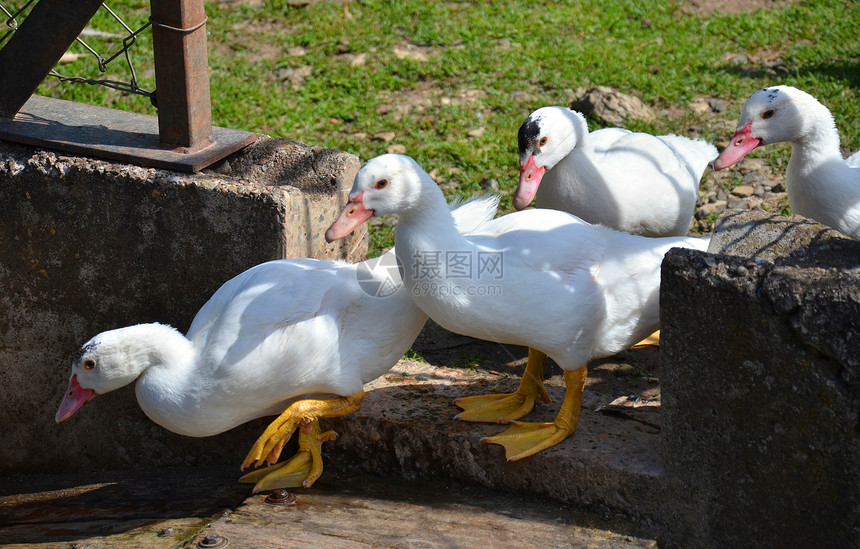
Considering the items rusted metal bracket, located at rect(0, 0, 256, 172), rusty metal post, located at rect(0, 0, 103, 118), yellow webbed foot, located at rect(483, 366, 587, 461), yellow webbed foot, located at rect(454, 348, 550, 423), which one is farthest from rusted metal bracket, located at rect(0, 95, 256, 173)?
yellow webbed foot, located at rect(483, 366, 587, 461)

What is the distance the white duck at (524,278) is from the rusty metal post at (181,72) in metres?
1.06

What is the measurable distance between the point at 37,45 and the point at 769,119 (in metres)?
3.20

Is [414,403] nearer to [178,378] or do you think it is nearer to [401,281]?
[401,281]

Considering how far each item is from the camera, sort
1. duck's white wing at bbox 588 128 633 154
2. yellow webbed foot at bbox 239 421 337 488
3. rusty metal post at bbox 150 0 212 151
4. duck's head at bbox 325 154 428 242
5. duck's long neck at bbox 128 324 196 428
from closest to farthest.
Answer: duck's head at bbox 325 154 428 242 < duck's long neck at bbox 128 324 196 428 < yellow webbed foot at bbox 239 421 337 488 < rusty metal post at bbox 150 0 212 151 < duck's white wing at bbox 588 128 633 154

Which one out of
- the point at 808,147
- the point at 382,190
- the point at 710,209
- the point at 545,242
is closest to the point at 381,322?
the point at 382,190

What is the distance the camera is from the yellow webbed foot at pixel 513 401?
3486 millimetres

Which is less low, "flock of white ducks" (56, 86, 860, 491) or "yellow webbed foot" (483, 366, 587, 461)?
"flock of white ducks" (56, 86, 860, 491)

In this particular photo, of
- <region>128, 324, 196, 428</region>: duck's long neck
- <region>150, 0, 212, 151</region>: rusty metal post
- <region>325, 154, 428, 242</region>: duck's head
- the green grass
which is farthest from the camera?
the green grass

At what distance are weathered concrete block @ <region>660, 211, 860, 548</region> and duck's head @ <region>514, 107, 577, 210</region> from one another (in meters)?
1.21

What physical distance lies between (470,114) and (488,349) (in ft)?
7.47

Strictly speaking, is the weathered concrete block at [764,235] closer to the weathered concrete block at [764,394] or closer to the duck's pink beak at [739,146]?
the weathered concrete block at [764,394]

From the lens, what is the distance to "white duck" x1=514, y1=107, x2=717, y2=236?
156 inches

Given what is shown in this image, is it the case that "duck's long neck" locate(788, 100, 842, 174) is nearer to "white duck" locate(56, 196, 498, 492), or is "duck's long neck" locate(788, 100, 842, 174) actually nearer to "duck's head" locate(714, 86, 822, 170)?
"duck's head" locate(714, 86, 822, 170)

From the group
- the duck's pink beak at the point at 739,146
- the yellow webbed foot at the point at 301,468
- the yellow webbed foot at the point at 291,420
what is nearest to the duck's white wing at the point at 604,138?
the duck's pink beak at the point at 739,146
